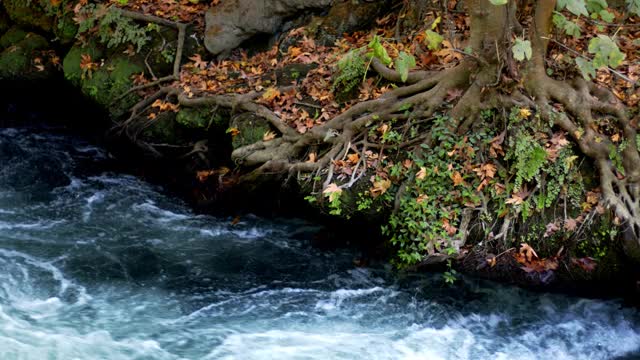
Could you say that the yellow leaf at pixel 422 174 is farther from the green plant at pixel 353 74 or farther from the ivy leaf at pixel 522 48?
the ivy leaf at pixel 522 48

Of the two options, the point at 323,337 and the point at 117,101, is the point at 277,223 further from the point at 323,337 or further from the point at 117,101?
the point at 117,101

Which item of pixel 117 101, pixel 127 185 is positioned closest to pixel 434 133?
pixel 127 185

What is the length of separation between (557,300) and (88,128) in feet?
26.1

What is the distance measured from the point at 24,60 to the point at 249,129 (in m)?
5.55

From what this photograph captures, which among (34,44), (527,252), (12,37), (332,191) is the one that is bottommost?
(527,252)

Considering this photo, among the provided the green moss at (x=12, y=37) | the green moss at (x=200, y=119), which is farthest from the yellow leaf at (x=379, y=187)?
the green moss at (x=12, y=37)

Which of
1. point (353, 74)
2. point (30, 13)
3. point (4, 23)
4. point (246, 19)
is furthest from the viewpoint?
point (4, 23)

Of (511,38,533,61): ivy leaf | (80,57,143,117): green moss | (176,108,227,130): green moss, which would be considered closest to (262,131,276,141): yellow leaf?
(176,108,227,130): green moss

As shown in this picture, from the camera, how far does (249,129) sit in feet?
27.6

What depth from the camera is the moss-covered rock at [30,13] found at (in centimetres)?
1167

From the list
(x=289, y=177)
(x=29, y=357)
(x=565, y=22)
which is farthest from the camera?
(x=289, y=177)

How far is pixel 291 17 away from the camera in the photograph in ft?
33.1

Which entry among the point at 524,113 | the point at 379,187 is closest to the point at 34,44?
the point at 379,187

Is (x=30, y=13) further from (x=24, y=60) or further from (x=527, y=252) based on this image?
(x=527, y=252)
